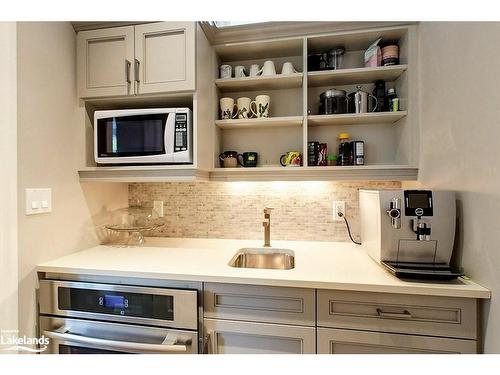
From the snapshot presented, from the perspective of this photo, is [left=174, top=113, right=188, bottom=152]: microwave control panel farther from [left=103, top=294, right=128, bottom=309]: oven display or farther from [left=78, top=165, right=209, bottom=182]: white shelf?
[left=103, top=294, right=128, bottom=309]: oven display

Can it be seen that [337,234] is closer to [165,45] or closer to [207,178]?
[207,178]

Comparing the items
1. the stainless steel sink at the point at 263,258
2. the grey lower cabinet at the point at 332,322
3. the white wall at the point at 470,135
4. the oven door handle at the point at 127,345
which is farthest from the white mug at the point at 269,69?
the oven door handle at the point at 127,345

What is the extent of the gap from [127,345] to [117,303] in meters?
0.18

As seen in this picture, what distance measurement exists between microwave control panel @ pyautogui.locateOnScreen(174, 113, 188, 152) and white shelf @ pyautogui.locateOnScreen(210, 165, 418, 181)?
27 centimetres

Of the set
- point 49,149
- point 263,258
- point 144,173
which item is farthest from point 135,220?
point 263,258

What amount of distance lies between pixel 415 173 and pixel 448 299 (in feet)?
2.12

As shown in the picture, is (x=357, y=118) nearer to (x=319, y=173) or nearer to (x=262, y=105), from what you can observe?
(x=319, y=173)

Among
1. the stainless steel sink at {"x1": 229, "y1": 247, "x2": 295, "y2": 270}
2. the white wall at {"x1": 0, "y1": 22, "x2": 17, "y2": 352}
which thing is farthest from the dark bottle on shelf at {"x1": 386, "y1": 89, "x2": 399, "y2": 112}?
the white wall at {"x1": 0, "y1": 22, "x2": 17, "y2": 352}

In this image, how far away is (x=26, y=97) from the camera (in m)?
1.15

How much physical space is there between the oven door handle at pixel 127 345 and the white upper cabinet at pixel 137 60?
1.18m

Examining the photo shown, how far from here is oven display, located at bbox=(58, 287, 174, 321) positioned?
112 centimetres

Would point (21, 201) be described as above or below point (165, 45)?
below
